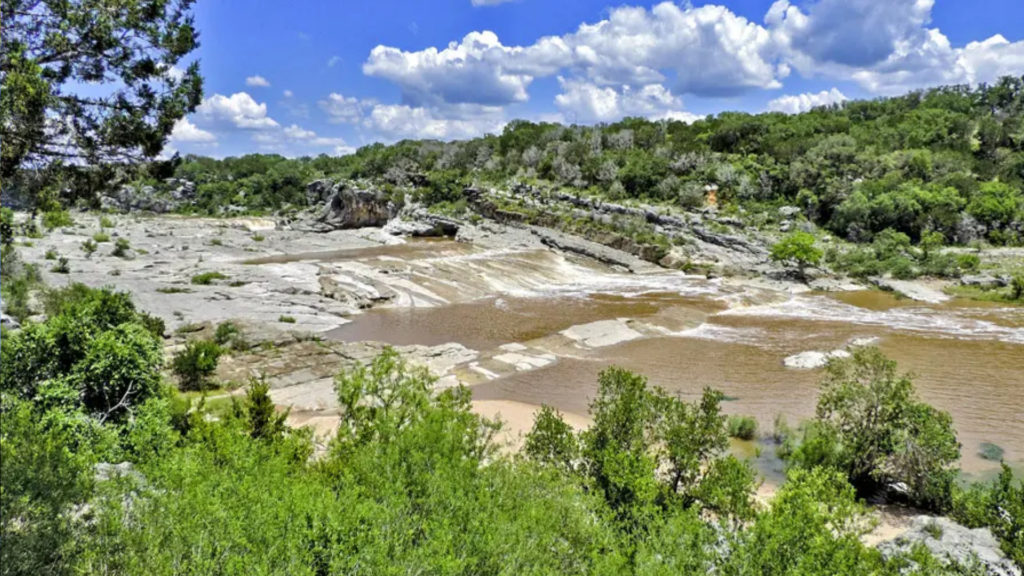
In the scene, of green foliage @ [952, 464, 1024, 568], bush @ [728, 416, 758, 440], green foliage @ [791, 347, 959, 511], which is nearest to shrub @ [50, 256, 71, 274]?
bush @ [728, 416, 758, 440]

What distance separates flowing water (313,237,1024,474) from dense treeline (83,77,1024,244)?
77.0 feet

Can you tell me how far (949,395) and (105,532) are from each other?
104ft

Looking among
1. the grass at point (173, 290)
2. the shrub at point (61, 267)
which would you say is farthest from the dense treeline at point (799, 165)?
the grass at point (173, 290)

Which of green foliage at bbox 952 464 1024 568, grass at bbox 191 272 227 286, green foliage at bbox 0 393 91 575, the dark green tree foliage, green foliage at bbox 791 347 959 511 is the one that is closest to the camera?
green foliage at bbox 0 393 91 575

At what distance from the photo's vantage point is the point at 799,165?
76.9 m

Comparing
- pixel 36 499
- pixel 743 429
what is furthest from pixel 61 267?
pixel 743 429

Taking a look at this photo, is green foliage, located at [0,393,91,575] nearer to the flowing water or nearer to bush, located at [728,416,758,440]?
the flowing water

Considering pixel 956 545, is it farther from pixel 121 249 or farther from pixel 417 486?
pixel 121 249

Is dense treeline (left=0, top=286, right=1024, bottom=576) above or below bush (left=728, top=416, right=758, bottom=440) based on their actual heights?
above

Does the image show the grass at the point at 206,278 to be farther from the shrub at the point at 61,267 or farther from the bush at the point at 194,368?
the bush at the point at 194,368

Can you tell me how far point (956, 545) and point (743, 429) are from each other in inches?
358

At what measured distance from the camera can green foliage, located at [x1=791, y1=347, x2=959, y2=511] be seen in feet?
52.3

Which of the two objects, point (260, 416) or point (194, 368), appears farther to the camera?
point (194, 368)

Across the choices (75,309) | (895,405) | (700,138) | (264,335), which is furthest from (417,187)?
(895,405)
